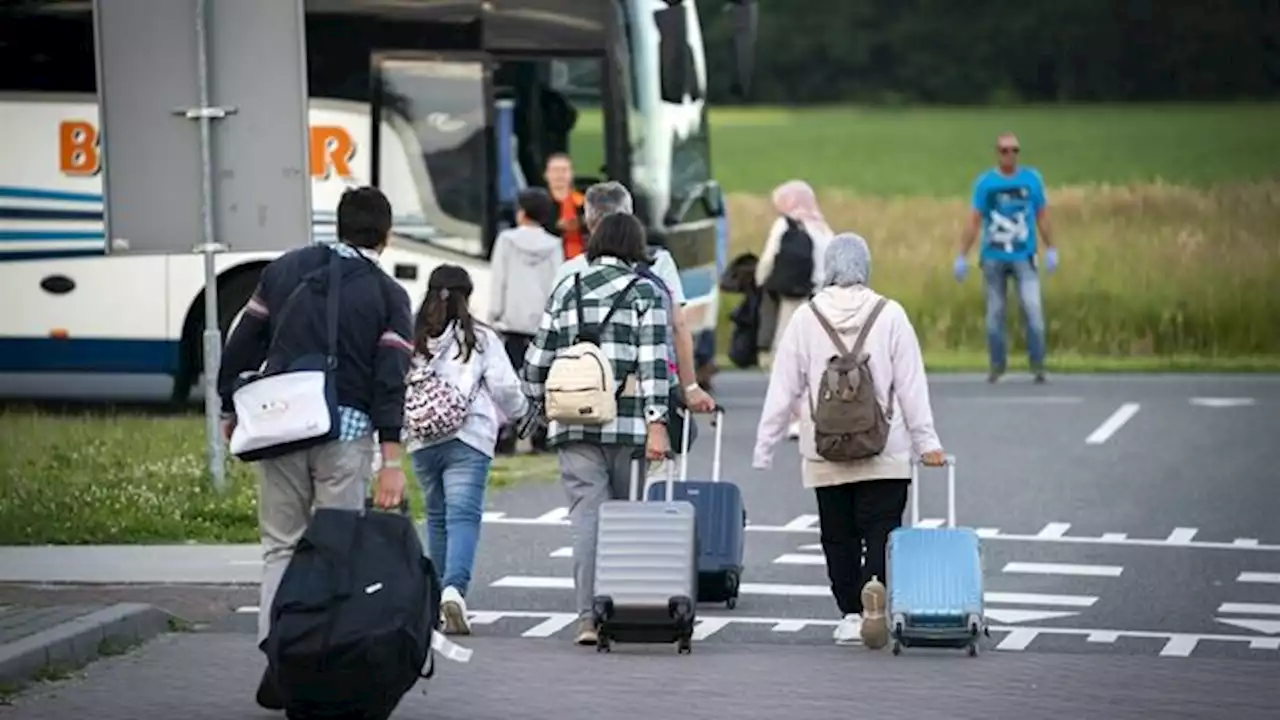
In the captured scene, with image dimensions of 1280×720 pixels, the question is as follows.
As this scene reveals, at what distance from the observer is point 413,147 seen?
874 inches

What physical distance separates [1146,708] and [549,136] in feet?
42.8

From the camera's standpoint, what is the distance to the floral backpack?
41.5ft

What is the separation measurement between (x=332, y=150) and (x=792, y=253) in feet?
10.7

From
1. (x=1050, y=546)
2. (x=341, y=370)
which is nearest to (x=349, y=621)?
(x=341, y=370)

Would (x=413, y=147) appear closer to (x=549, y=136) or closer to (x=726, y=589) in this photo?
(x=549, y=136)

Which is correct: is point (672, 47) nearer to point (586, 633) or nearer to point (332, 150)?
point (332, 150)

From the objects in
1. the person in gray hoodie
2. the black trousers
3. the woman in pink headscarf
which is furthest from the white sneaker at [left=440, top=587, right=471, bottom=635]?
the woman in pink headscarf

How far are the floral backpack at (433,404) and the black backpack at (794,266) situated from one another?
8.39 metres

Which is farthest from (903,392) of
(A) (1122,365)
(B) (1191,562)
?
(A) (1122,365)

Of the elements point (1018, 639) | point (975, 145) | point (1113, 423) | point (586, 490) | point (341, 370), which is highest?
point (341, 370)

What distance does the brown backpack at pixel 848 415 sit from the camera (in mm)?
12148

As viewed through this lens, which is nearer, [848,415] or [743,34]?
[848,415]

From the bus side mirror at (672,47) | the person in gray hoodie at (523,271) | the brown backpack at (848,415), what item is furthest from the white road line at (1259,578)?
the bus side mirror at (672,47)

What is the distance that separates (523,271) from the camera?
1912cm
